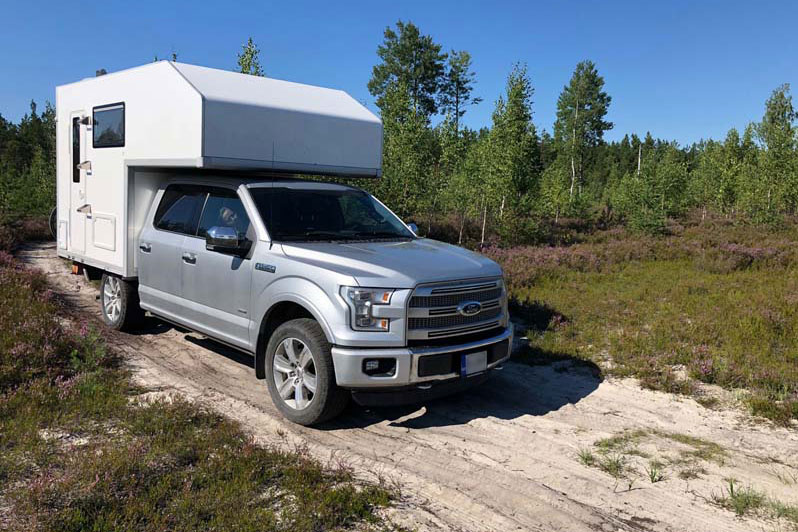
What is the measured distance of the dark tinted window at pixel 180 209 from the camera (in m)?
6.71

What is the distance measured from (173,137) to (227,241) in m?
1.82

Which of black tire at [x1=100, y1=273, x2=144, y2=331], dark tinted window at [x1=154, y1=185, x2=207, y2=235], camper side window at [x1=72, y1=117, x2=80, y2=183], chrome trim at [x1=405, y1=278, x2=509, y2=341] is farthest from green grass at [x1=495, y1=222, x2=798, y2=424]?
camper side window at [x1=72, y1=117, x2=80, y2=183]

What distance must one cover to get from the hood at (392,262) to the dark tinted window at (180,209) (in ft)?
5.76

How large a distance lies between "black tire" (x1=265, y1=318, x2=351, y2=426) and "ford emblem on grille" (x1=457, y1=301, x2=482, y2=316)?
1.20 meters

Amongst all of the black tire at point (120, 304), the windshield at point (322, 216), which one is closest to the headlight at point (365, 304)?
the windshield at point (322, 216)

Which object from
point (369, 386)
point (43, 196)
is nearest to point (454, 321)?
point (369, 386)

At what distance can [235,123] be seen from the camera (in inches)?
253

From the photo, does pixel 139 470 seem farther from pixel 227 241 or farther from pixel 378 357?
pixel 227 241

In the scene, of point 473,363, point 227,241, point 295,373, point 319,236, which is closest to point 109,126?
point 227,241

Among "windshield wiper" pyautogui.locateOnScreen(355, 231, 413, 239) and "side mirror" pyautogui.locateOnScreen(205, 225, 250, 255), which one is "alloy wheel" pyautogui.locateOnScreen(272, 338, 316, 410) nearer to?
"side mirror" pyautogui.locateOnScreen(205, 225, 250, 255)

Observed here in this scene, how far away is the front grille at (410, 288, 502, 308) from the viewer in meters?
4.89

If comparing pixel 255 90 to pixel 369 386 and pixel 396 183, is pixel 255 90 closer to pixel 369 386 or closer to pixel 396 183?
pixel 369 386

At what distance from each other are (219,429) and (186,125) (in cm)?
336

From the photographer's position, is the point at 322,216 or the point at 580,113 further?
the point at 580,113
